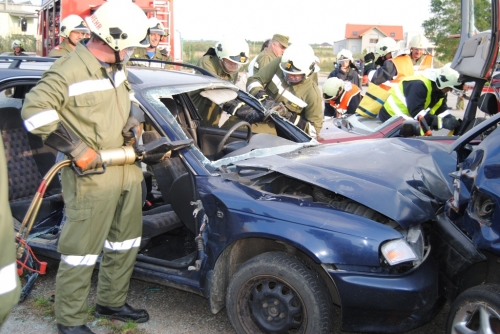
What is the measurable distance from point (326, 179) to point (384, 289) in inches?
26.6

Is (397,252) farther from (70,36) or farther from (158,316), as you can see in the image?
(70,36)

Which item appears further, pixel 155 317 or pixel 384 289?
pixel 155 317

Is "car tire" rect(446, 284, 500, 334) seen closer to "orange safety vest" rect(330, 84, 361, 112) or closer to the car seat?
the car seat

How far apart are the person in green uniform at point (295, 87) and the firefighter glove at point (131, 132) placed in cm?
225

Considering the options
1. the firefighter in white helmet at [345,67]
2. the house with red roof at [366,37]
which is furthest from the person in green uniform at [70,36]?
the house with red roof at [366,37]

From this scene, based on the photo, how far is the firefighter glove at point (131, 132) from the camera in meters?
3.18

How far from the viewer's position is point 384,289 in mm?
2672

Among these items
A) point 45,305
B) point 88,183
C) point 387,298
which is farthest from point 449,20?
point 45,305

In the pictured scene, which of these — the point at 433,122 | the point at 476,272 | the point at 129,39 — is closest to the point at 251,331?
the point at 476,272

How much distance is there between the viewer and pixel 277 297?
291 centimetres

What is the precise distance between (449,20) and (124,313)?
739 cm

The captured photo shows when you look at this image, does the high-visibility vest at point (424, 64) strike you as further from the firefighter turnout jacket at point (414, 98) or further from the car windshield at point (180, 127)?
the car windshield at point (180, 127)

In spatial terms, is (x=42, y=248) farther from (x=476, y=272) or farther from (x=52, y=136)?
(x=476, y=272)

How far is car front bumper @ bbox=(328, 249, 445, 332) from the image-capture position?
8.79 ft
